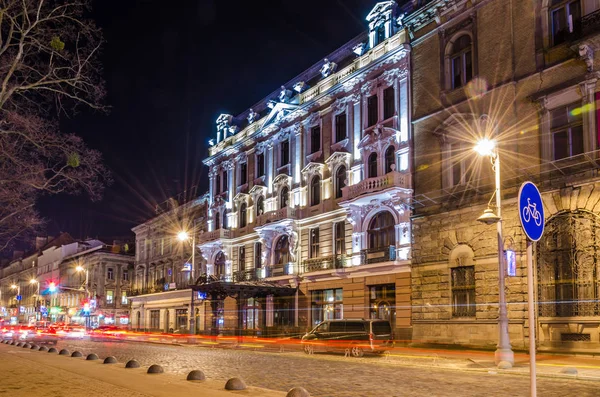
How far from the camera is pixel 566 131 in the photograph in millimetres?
25938

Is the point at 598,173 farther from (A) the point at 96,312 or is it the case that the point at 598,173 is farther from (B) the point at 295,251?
(A) the point at 96,312

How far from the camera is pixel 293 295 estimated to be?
43594 millimetres

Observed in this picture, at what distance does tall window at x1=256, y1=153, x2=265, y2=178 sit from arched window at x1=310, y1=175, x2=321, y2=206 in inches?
286

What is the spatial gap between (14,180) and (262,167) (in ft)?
91.4

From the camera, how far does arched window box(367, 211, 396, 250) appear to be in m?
35.6

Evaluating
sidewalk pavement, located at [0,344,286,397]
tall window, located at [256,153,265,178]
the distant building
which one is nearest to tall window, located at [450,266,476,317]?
sidewalk pavement, located at [0,344,286,397]

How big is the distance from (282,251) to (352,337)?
1800 centimetres

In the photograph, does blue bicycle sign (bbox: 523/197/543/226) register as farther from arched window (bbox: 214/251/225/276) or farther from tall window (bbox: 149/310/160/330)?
tall window (bbox: 149/310/160/330)

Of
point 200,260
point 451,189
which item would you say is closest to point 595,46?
point 451,189

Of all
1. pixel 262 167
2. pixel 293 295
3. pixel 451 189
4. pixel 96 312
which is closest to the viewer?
pixel 451 189

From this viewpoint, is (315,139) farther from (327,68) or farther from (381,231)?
(381,231)

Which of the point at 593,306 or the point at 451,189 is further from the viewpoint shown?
the point at 451,189

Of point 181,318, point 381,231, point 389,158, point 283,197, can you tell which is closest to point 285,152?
point 283,197

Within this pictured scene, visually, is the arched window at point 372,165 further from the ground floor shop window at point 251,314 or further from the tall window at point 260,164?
the ground floor shop window at point 251,314
